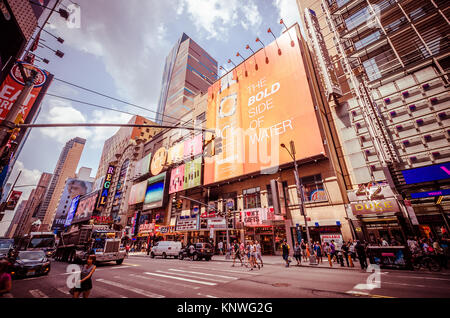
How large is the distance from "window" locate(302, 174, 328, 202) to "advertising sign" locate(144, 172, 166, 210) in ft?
110

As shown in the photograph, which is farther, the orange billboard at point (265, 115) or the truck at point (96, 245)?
the orange billboard at point (265, 115)

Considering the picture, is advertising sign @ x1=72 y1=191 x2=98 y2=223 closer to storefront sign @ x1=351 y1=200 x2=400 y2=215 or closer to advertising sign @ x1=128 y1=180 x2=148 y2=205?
advertising sign @ x1=128 y1=180 x2=148 y2=205

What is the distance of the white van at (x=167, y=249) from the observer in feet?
81.9

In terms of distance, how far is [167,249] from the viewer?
2548 centimetres

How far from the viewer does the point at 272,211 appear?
25016 mm

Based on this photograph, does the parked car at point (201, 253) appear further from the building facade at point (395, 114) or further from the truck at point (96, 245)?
the building facade at point (395, 114)

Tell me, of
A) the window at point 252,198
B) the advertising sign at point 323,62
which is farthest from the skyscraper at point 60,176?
the advertising sign at point 323,62

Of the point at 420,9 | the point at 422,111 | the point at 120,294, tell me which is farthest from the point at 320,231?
the point at 420,9

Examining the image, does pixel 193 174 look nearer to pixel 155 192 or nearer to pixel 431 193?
pixel 155 192

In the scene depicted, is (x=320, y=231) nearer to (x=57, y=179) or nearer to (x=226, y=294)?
(x=226, y=294)

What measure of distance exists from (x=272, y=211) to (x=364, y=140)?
1493 cm

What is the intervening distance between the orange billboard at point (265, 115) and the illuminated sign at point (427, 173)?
8494 millimetres

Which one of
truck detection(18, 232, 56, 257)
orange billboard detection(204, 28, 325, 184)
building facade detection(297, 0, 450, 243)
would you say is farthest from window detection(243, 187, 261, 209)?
truck detection(18, 232, 56, 257)

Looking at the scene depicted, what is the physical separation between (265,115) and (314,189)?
1348 cm
